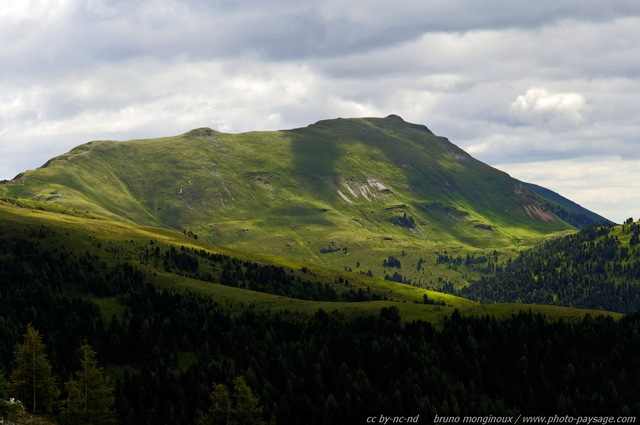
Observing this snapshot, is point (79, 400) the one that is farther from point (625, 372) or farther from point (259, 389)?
point (625, 372)

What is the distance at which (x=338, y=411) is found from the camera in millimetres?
171875

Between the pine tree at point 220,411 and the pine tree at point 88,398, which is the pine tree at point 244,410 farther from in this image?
the pine tree at point 88,398

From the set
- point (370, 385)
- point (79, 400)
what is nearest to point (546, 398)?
point (370, 385)

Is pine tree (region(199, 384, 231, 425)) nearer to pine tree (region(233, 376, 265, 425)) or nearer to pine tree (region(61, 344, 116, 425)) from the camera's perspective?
pine tree (region(233, 376, 265, 425))

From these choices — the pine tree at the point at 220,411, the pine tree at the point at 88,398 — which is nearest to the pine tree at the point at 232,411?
the pine tree at the point at 220,411

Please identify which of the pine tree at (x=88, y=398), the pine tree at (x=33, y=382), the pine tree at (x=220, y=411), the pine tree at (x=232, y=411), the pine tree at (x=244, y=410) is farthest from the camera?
the pine tree at (x=33, y=382)

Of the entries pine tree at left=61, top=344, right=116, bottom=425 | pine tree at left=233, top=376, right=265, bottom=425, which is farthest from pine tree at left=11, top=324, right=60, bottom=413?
pine tree at left=233, top=376, right=265, bottom=425

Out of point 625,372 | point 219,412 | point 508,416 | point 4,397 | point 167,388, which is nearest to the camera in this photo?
point 4,397

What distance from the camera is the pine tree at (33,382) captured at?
119688 millimetres

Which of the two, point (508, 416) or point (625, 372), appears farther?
point (625, 372)

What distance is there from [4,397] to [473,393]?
13381 cm

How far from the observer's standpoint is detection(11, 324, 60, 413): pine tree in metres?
120

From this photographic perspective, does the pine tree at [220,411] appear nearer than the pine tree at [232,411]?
Yes

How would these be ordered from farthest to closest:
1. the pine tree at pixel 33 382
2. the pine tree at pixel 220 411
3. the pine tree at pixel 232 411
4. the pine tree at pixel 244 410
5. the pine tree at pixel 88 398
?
the pine tree at pixel 33 382, the pine tree at pixel 88 398, the pine tree at pixel 244 410, the pine tree at pixel 232 411, the pine tree at pixel 220 411
